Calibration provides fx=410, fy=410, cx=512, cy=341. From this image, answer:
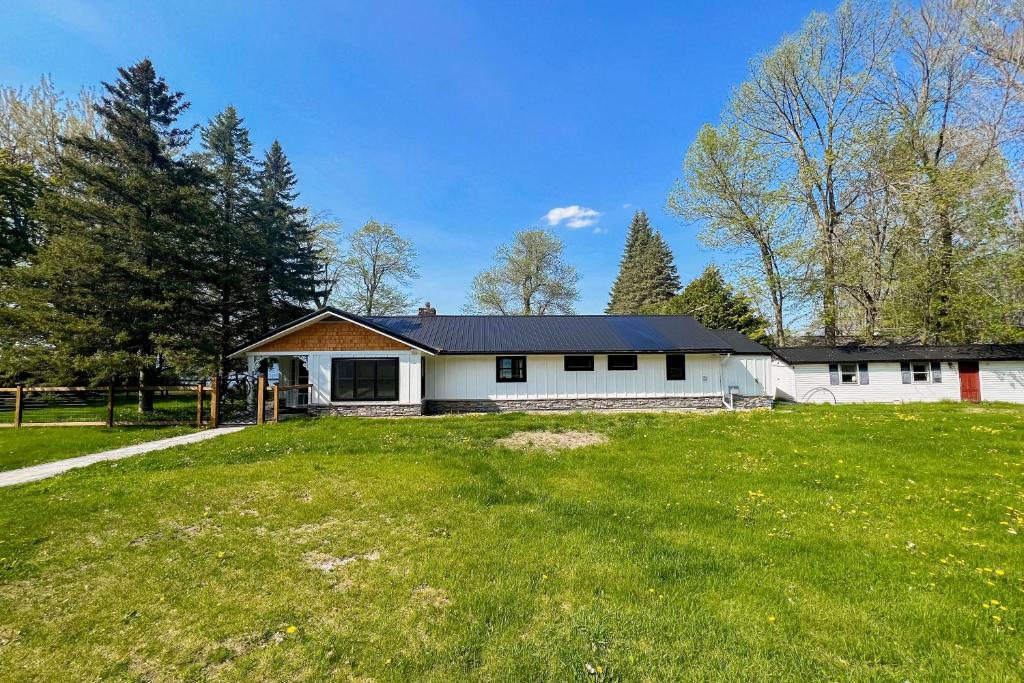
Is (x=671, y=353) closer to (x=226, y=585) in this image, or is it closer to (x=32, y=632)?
(x=226, y=585)

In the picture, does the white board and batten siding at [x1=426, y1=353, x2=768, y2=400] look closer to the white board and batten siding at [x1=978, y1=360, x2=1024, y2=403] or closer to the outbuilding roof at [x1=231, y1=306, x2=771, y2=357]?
the outbuilding roof at [x1=231, y1=306, x2=771, y2=357]

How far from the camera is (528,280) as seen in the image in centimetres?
3619

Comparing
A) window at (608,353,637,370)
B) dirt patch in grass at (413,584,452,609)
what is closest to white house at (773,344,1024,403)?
window at (608,353,637,370)

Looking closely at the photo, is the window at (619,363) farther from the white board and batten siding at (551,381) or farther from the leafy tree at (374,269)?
the leafy tree at (374,269)

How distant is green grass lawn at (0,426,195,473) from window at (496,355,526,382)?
34.9 feet

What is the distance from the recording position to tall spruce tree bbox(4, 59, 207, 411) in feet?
45.5

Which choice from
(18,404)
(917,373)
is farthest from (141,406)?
(917,373)

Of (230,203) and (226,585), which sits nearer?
(226,585)

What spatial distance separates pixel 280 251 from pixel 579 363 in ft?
66.2

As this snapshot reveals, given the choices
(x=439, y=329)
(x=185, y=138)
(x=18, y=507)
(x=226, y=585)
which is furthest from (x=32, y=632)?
(x=185, y=138)

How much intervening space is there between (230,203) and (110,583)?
1064 inches

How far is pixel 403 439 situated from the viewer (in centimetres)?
1018

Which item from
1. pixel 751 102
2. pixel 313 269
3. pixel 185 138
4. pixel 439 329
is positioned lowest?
pixel 439 329

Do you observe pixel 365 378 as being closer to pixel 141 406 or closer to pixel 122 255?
Result: pixel 141 406
